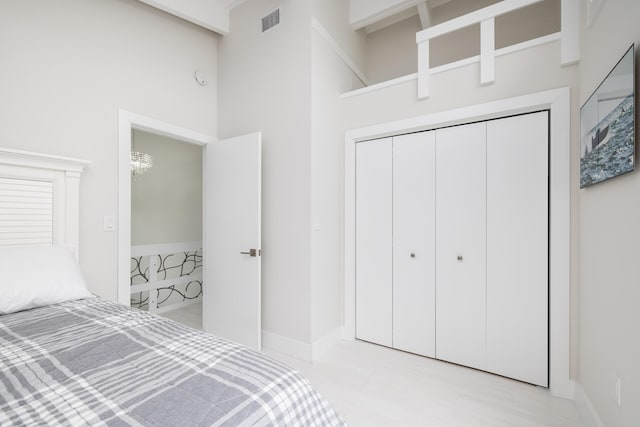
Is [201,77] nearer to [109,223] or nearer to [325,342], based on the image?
[109,223]

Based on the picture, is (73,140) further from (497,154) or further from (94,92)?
(497,154)

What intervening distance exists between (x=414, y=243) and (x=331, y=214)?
2.68 ft

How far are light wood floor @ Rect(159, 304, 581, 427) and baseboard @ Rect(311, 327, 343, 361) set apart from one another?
0.19 ft

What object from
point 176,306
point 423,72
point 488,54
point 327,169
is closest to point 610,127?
point 488,54

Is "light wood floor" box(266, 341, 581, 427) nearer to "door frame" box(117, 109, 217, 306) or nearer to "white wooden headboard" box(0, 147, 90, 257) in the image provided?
"door frame" box(117, 109, 217, 306)

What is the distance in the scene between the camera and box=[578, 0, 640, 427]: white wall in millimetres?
1180

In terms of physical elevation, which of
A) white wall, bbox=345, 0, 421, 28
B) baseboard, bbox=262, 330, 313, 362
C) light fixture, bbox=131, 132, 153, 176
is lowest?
baseboard, bbox=262, 330, 313, 362

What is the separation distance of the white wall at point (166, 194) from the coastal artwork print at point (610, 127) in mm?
4263

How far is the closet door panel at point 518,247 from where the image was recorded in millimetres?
2039

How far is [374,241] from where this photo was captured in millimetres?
2750

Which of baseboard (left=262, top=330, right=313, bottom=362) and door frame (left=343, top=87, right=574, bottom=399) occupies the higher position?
door frame (left=343, top=87, right=574, bottom=399)

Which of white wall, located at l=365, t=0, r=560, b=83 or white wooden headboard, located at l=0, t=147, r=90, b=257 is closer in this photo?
white wooden headboard, located at l=0, t=147, r=90, b=257

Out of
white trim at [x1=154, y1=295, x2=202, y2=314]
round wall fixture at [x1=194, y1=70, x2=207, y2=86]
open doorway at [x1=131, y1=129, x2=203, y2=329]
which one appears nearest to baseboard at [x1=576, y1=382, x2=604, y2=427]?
open doorway at [x1=131, y1=129, x2=203, y2=329]

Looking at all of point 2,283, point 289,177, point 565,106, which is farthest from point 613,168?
point 2,283
